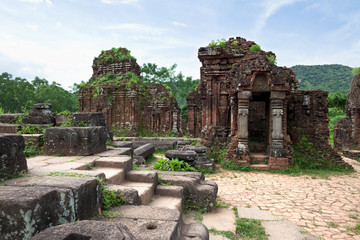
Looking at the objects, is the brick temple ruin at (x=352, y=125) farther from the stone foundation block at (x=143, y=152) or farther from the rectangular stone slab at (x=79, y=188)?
the rectangular stone slab at (x=79, y=188)

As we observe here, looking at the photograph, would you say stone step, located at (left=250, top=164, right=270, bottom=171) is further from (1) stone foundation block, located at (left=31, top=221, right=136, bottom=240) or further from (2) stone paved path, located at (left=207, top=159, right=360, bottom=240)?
(1) stone foundation block, located at (left=31, top=221, right=136, bottom=240)

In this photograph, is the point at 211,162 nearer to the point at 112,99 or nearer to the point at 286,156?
the point at 286,156

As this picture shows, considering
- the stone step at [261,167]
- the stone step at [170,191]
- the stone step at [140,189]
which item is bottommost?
the stone step at [261,167]

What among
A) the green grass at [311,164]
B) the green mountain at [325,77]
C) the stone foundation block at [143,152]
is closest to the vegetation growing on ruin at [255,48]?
the green grass at [311,164]

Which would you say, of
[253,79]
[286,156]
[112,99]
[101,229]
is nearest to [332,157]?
[286,156]

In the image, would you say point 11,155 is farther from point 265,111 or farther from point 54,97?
point 54,97

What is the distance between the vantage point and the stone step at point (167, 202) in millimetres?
3180

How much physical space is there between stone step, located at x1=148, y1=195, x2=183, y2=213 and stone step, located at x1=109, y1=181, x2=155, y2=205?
0.09 m

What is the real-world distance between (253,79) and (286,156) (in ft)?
9.60

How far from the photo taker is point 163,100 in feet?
56.5

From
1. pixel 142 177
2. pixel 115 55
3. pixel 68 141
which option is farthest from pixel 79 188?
pixel 115 55

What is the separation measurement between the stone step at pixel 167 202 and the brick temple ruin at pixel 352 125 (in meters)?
13.5

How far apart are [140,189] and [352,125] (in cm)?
1474

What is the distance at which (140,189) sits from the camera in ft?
10.6
